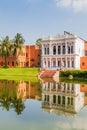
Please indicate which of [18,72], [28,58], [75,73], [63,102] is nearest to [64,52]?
[75,73]

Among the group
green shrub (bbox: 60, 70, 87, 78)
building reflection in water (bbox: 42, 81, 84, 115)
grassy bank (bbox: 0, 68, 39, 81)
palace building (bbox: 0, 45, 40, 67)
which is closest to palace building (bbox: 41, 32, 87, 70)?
green shrub (bbox: 60, 70, 87, 78)

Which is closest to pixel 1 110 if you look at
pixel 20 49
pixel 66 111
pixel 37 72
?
pixel 66 111

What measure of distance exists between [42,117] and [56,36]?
5246 centimetres

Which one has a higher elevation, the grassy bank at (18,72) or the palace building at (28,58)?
the palace building at (28,58)

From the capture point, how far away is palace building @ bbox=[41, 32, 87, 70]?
205 feet

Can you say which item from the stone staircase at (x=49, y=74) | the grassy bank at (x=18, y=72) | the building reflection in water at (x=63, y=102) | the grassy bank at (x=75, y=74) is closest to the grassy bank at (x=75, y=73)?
the grassy bank at (x=75, y=74)

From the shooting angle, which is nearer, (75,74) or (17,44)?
(75,74)

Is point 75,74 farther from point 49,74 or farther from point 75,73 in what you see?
point 49,74

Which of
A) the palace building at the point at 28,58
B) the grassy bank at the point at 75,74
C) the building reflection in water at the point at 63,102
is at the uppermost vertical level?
the palace building at the point at 28,58

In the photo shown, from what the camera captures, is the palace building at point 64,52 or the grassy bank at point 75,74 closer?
the grassy bank at point 75,74

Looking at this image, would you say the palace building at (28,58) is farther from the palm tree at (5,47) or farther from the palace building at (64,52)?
the palace building at (64,52)

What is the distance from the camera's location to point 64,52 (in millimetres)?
64312

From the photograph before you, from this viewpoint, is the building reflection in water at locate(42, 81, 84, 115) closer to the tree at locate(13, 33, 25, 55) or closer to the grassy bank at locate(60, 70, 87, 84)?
the grassy bank at locate(60, 70, 87, 84)

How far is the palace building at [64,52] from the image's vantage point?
205 ft
